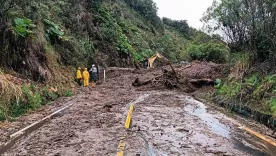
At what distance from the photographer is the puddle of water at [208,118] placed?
927 centimetres

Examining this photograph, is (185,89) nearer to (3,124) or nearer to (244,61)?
(244,61)

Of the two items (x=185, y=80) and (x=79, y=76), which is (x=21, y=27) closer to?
(x=79, y=76)

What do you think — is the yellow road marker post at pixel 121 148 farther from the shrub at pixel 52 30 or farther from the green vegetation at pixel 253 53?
the shrub at pixel 52 30

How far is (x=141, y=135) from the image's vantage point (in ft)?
27.3

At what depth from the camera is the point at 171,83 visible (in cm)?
2091

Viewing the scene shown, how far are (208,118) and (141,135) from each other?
3.71 m

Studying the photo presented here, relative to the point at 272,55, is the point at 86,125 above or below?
below

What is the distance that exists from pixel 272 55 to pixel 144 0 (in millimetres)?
54045

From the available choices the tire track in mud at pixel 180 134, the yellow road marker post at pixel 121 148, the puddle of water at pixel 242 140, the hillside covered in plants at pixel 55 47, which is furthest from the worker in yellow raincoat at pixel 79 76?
the yellow road marker post at pixel 121 148

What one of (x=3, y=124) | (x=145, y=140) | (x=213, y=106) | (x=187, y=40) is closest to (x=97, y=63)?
(x=213, y=106)

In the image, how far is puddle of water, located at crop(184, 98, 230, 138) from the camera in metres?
9.27

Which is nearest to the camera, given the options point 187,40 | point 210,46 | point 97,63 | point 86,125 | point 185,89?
point 86,125

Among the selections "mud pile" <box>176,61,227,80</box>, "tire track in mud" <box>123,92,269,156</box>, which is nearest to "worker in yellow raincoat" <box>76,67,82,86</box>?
"mud pile" <box>176,61,227,80</box>

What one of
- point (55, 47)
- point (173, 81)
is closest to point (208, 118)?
point (173, 81)
